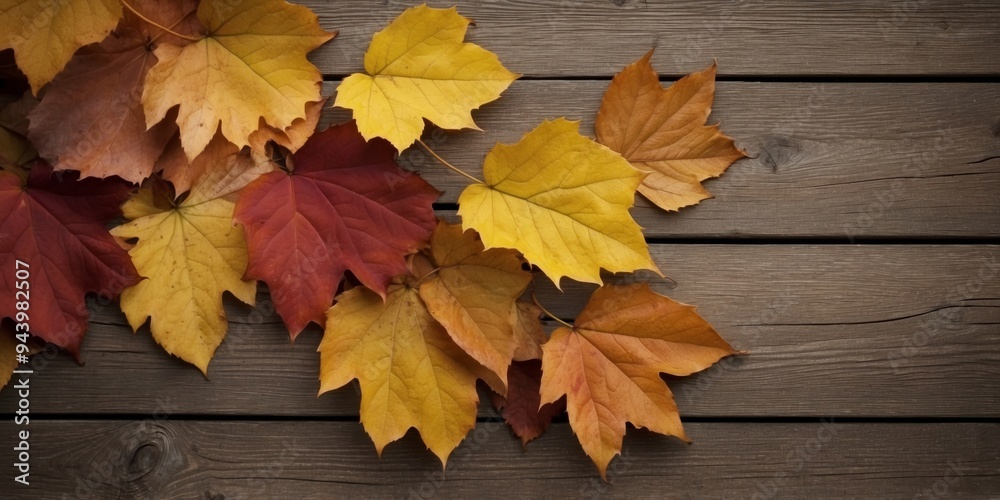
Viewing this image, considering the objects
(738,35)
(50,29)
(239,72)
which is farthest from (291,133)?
(738,35)

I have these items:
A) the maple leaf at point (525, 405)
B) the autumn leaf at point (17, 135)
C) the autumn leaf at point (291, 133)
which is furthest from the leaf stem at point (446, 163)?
the autumn leaf at point (17, 135)

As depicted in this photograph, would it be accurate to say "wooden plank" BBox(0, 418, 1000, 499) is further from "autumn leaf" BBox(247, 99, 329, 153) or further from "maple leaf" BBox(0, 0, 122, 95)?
"maple leaf" BBox(0, 0, 122, 95)

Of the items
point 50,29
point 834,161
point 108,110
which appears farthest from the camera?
point 834,161

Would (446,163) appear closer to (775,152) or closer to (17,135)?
(775,152)

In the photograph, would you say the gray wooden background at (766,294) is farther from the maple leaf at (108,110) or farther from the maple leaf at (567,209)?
the maple leaf at (108,110)

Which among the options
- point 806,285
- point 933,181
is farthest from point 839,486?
point 933,181

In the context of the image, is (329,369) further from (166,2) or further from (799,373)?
(799,373)
